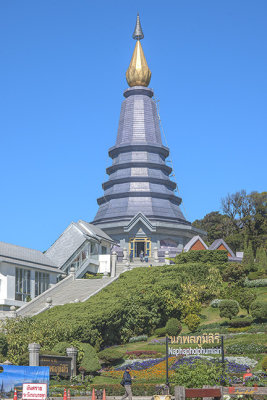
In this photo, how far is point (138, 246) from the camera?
2704 inches

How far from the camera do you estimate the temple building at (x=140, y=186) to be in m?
68.4

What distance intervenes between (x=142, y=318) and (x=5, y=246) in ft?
46.5

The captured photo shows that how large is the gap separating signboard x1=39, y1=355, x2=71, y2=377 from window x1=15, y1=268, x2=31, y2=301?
17.9 m

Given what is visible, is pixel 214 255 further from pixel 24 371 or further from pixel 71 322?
pixel 24 371

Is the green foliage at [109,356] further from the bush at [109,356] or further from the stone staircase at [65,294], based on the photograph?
the stone staircase at [65,294]

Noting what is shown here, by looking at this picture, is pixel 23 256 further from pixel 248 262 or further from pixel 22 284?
pixel 248 262

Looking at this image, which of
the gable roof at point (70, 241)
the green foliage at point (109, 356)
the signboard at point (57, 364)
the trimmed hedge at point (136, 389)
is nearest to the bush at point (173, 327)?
the green foliage at point (109, 356)

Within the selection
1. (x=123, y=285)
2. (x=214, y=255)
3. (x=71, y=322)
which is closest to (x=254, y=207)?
(x=214, y=255)

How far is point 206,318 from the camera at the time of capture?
140 ft

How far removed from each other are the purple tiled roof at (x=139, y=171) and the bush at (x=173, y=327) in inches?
1211

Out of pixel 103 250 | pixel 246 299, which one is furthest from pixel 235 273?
pixel 103 250

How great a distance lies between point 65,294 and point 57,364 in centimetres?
1915

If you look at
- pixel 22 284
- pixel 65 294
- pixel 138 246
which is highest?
pixel 138 246

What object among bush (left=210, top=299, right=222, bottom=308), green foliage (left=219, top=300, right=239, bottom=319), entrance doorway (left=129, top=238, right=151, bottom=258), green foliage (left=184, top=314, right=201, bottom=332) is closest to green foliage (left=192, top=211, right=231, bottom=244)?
entrance doorway (left=129, top=238, right=151, bottom=258)
